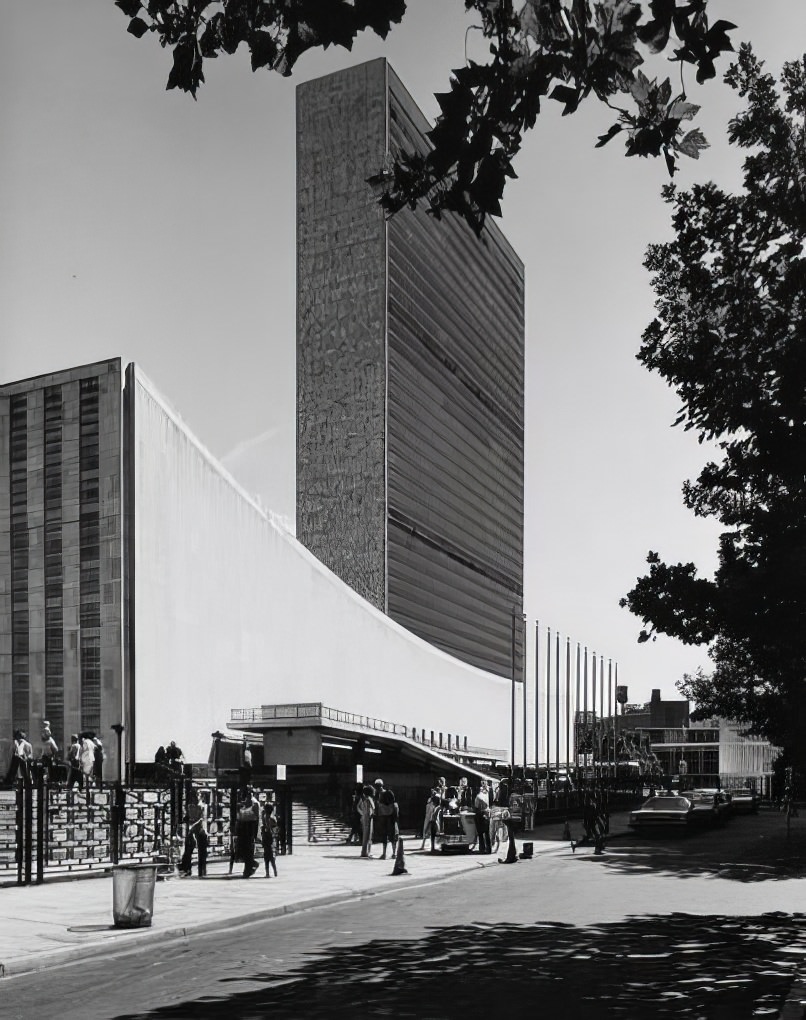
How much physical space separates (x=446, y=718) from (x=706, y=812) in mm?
57609

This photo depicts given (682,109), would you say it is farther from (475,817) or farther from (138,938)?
(475,817)

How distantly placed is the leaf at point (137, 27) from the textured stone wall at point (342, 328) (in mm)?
130902

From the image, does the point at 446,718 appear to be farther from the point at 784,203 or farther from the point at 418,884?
the point at 784,203

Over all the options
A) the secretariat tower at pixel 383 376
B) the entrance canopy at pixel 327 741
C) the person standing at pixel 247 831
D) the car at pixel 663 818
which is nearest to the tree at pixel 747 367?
the person standing at pixel 247 831

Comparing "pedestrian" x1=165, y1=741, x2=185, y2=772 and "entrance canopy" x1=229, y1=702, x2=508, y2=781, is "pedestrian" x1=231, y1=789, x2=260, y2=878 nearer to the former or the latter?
"pedestrian" x1=165, y1=741, x2=185, y2=772

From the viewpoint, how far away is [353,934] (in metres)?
14.9

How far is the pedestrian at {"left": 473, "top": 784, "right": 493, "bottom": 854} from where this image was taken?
104ft

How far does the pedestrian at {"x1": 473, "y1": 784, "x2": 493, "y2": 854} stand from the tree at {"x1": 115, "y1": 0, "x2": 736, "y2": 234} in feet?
86.2

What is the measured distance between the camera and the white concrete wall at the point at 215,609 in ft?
176

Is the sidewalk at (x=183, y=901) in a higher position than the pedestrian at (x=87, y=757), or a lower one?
lower

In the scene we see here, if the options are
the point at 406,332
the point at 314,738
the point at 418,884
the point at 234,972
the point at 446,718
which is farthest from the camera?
the point at 406,332

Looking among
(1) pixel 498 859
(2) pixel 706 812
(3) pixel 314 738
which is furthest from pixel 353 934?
(3) pixel 314 738

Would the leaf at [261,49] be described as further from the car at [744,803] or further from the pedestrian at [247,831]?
the car at [744,803]

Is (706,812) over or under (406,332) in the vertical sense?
under
